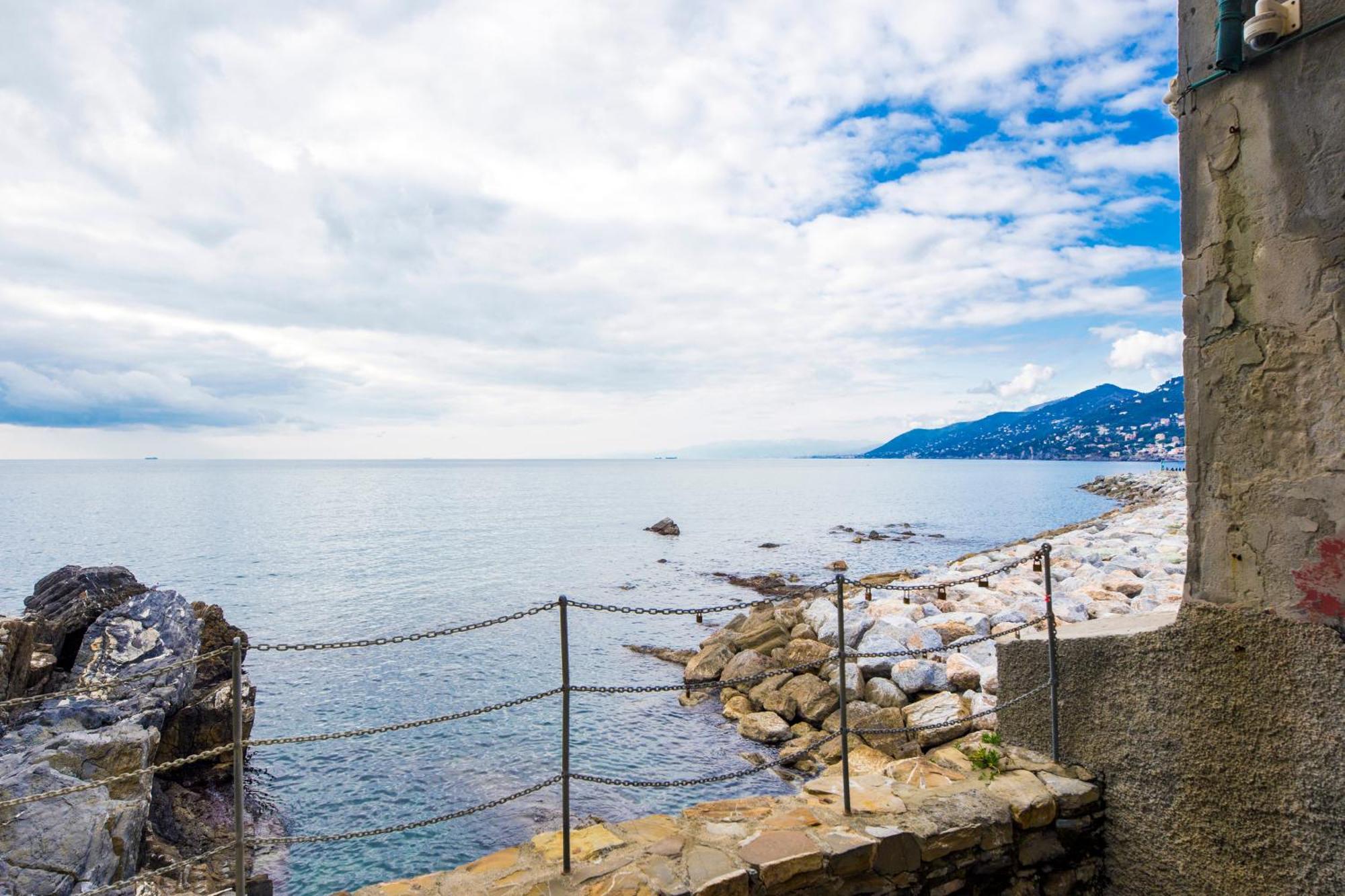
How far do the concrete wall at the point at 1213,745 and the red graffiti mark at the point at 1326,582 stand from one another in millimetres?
121

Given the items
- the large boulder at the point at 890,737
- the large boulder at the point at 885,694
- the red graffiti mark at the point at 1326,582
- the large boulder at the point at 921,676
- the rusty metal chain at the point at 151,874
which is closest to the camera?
the rusty metal chain at the point at 151,874

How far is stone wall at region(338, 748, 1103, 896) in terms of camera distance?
3.80 m

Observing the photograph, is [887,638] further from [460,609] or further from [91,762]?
[460,609]

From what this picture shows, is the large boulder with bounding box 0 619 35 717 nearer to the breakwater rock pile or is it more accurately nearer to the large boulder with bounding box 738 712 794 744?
the breakwater rock pile

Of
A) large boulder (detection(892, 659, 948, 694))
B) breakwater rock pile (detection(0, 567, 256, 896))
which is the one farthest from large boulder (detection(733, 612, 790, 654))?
breakwater rock pile (detection(0, 567, 256, 896))

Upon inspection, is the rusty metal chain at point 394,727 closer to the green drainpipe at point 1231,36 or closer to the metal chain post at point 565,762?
the metal chain post at point 565,762

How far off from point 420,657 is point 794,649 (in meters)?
8.76

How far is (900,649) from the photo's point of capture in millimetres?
12047

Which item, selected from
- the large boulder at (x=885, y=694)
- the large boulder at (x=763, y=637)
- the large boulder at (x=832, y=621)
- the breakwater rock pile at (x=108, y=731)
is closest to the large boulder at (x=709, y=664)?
the large boulder at (x=763, y=637)

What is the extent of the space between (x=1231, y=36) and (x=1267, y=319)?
1582 mm

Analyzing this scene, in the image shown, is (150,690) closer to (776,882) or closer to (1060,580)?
(776,882)

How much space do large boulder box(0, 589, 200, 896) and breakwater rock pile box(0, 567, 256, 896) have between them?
0.04 feet

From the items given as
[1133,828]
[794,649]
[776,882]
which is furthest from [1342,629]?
[794,649]

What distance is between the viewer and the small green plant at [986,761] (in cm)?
502
